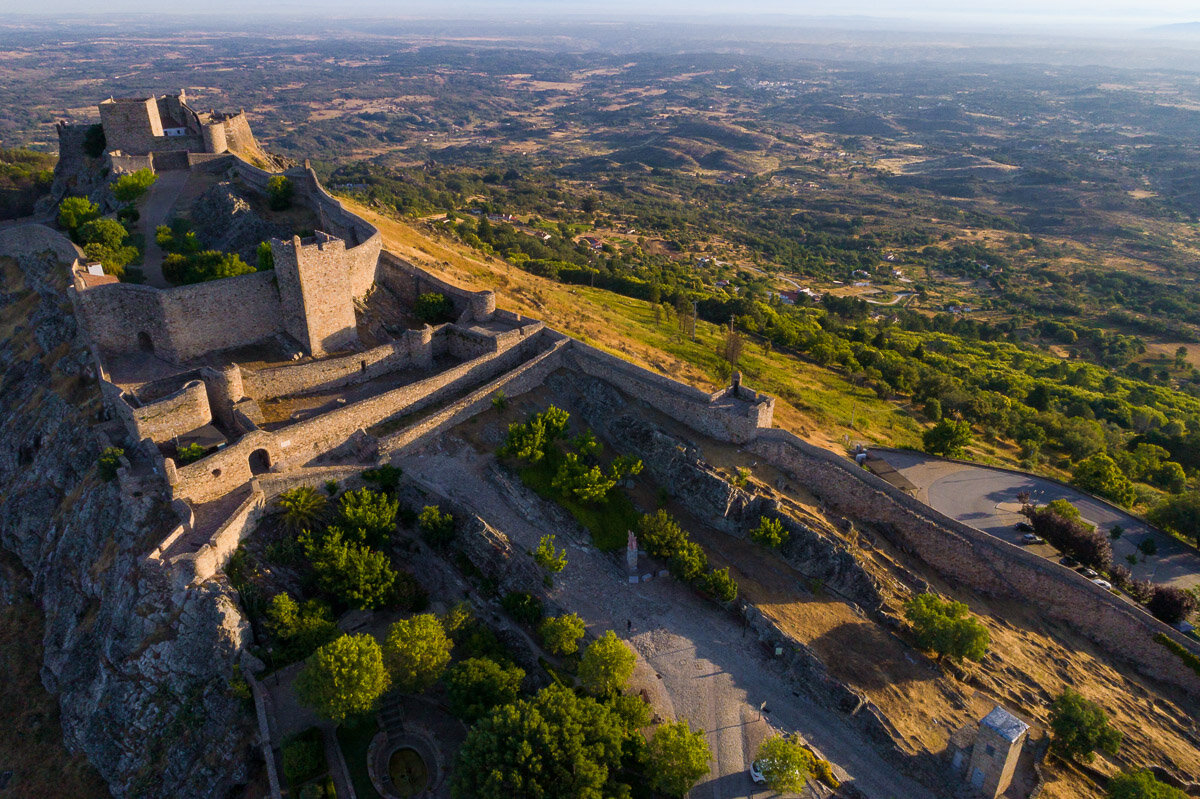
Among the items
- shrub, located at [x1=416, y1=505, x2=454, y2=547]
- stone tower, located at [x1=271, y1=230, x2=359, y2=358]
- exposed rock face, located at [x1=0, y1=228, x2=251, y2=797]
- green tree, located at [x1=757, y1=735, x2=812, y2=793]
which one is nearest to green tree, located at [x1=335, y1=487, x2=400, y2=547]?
shrub, located at [x1=416, y1=505, x2=454, y2=547]

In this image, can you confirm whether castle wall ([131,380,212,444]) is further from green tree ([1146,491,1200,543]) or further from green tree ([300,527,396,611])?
green tree ([1146,491,1200,543])

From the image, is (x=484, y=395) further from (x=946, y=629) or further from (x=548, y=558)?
(x=946, y=629)

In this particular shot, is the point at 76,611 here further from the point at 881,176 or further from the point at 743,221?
the point at 881,176

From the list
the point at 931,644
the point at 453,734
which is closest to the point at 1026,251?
the point at 931,644

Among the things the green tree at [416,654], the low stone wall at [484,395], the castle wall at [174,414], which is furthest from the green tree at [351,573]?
the castle wall at [174,414]

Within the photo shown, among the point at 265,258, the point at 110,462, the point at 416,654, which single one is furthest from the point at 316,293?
the point at 416,654
